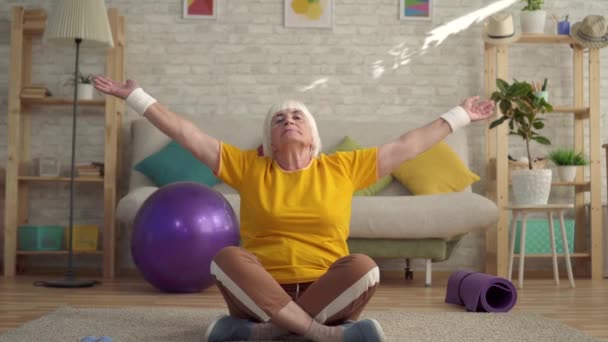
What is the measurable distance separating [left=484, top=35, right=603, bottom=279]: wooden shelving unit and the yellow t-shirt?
2.57 metres

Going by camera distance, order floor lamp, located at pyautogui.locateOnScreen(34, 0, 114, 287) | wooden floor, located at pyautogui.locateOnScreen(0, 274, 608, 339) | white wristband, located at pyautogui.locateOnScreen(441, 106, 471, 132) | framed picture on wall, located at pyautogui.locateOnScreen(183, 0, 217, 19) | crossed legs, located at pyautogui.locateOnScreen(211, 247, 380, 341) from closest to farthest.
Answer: crossed legs, located at pyautogui.locateOnScreen(211, 247, 380, 341), white wristband, located at pyautogui.locateOnScreen(441, 106, 471, 132), wooden floor, located at pyautogui.locateOnScreen(0, 274, 608, 339), floor lamp, located at pyautogui.locateOnScreen(34, 0, 114, 287), framed picture on wall, located at pyautogui.locateOnScreen(183, 0, 217, 19)

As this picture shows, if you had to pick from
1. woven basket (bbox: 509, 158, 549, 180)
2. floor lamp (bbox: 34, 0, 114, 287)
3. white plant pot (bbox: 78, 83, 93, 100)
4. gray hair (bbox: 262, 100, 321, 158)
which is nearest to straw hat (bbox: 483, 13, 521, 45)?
woven basket (bbox: 509, 158, 549, 180)

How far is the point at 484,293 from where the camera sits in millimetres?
3229

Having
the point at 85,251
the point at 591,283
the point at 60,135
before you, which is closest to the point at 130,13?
the point at 60,135

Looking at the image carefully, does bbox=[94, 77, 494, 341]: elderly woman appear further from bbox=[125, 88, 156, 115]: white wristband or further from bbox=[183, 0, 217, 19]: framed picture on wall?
bbox=[183, 0, 217, 19]: framed picture on wall

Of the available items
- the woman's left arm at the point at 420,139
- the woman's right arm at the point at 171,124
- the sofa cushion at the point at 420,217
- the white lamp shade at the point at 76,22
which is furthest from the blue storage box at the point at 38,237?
the woman's left arm at the point at 420,139

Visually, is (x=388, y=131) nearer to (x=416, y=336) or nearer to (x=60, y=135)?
(x=60, y=135)

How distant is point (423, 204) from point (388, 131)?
0.94 m

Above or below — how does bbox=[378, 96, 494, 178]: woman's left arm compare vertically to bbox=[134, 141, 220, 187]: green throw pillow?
above

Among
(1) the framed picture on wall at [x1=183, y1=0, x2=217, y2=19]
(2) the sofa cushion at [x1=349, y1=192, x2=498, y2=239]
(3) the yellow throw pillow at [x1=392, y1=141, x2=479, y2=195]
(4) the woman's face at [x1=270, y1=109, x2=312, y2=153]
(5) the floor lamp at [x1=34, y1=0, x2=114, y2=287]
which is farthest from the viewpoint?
(1) the framed picture on wall at [x1=183, y1=0, x2=217, y2=19]

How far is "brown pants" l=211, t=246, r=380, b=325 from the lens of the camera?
2086 millimetres

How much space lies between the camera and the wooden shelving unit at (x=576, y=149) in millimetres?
4797

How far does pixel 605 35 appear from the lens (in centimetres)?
480

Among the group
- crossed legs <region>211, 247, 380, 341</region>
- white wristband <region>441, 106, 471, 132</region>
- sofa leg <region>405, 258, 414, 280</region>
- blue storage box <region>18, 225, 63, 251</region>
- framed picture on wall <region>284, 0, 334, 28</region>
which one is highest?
framed picture on wall <region>284, 0, 334, 28</region>
